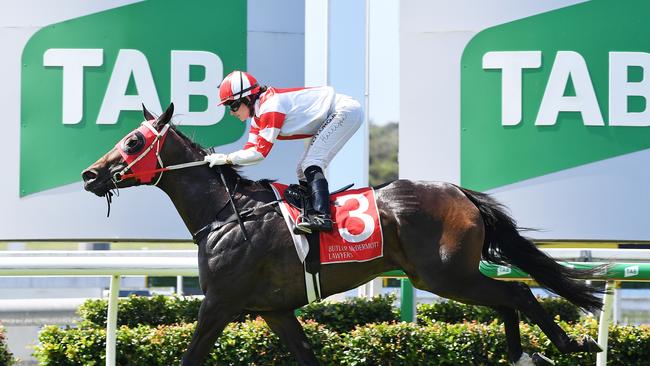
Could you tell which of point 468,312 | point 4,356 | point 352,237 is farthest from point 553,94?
point 4,356

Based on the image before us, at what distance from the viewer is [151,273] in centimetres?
570

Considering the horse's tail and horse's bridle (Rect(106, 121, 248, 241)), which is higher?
horse's bridle (Rect(106, 121, 248, 241))

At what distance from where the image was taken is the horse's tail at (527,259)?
5.30 metres

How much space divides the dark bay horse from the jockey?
207mm

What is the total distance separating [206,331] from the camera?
195 inches

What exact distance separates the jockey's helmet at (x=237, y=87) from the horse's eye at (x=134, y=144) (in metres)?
0.44

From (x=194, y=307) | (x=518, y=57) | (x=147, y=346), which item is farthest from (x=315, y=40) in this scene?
(x=147, y=346)

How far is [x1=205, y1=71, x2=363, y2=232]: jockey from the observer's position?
200 inches

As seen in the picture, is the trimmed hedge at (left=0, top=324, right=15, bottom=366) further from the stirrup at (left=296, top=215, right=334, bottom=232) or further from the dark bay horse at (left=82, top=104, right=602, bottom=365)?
the stirrup at (left=296, top=215, right=334, bottom=232)

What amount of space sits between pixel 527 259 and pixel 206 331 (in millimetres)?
1714

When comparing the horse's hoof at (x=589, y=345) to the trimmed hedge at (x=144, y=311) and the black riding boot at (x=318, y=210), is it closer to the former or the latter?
the black riding boot at (x=318, y=210)

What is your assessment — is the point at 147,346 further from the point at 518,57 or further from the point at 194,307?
the point at 518,57

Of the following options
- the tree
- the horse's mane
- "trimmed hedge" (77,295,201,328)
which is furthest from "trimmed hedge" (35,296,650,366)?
the tree

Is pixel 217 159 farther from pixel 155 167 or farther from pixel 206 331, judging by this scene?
pixel 206 331
